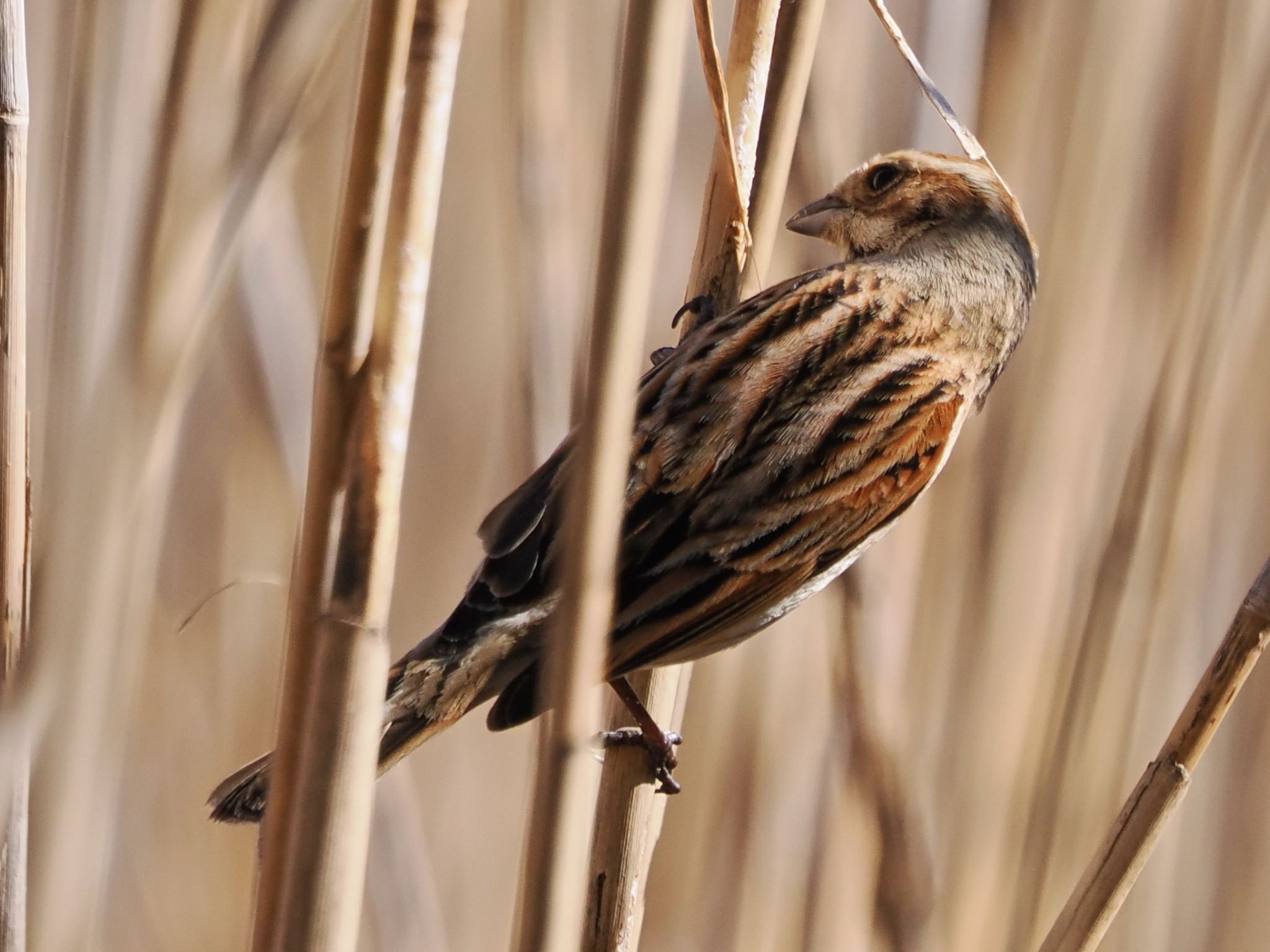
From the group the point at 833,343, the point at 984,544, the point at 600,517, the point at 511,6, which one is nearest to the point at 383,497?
the point at 600,517

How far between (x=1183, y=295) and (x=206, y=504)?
1.51 metres

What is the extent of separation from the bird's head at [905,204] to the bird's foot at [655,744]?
729 mm

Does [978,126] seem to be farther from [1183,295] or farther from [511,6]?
[511,6]

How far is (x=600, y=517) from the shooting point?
88cm

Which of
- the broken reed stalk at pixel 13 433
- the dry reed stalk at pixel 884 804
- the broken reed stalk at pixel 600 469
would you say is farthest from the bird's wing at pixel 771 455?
the broken reed stalk at pixel 13 433

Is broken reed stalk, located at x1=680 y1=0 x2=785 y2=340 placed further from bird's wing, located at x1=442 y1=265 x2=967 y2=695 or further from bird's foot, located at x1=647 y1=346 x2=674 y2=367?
bird's foot, located at x1=647 y1=346 x2=674 y2=367

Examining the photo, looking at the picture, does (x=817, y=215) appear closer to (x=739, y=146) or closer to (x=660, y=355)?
(x=660, y=355)

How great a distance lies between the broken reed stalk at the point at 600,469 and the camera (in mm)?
821

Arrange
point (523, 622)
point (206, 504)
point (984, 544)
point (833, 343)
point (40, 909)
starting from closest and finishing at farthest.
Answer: point (523, 622) → point (40, 909) → point (833, 343) → point (984, 544) → point (206, 504)

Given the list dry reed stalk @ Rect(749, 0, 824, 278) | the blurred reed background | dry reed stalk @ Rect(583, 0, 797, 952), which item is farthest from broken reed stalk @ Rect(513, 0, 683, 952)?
the blurred reed background

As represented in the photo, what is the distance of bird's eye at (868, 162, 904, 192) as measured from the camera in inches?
69.7

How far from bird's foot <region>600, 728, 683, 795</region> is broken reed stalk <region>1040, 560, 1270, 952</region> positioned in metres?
0.43

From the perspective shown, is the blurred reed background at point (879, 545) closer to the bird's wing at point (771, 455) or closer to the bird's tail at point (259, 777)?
the bird's wing at point (771, 455)

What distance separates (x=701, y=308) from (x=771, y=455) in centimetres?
19
